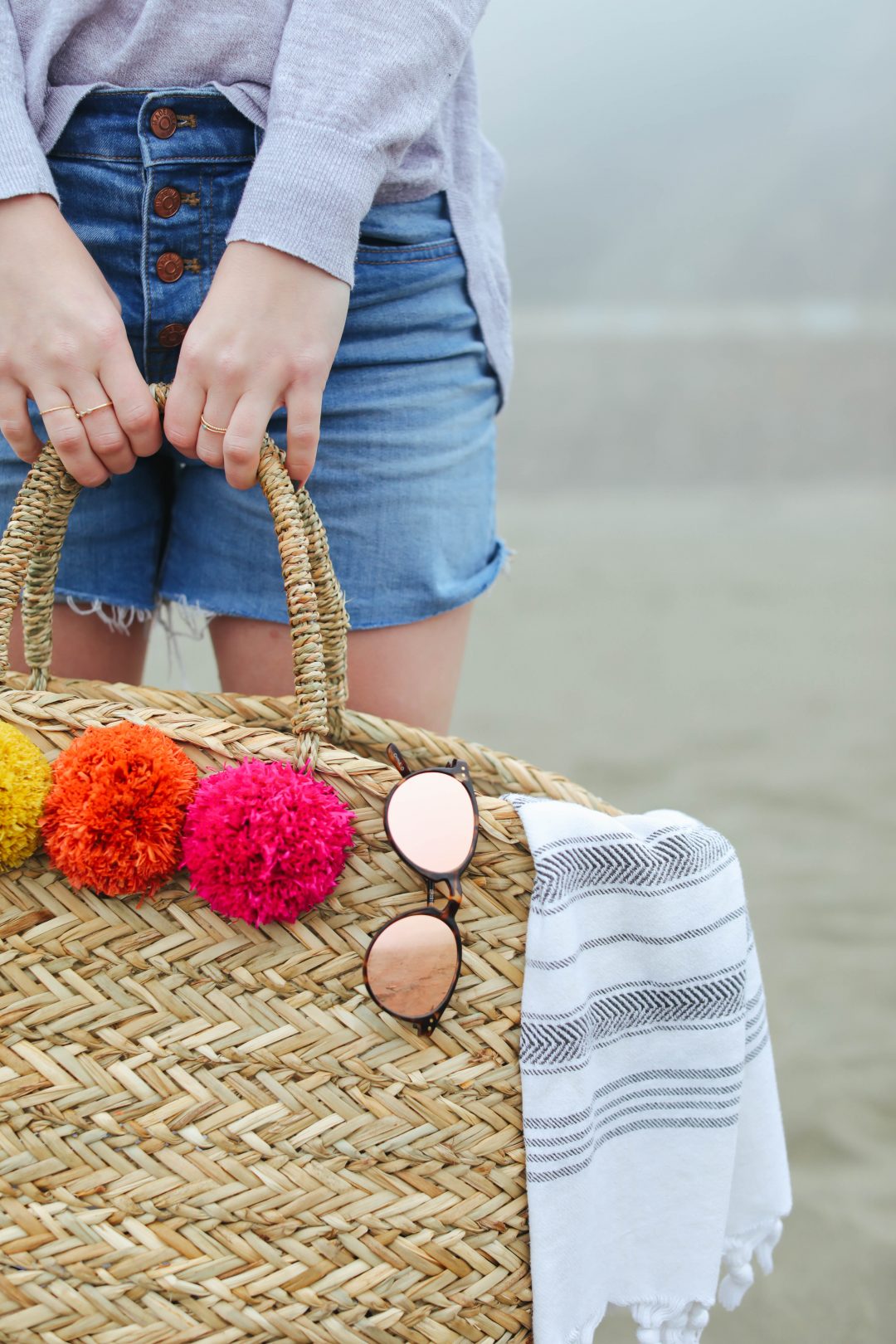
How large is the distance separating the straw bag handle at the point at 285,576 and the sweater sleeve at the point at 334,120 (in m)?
0.13

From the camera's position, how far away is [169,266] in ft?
2.54

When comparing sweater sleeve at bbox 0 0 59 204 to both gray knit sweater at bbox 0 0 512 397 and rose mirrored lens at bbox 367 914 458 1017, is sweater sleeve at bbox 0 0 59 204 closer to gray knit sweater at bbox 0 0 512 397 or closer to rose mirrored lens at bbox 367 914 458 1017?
gray knit sweater at bbox 0 0 512 397

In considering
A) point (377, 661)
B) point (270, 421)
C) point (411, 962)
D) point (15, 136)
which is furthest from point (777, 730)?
point (15, 136)

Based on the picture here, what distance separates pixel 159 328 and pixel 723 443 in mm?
6458

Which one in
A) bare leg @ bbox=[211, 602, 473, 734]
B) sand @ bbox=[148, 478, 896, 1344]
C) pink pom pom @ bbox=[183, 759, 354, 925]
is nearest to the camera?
pink pom pom @ bbox=[183, 759, 354, 925]

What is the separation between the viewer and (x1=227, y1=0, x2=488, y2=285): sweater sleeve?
68 cm

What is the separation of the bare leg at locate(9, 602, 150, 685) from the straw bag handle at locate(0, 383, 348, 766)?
5.4 inches

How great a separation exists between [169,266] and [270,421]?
0.13 meters

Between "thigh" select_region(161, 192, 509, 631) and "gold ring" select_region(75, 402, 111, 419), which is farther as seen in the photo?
"thigh" select_region(161, 192, 509, 631)

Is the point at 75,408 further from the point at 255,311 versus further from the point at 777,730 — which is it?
the point at 777,730

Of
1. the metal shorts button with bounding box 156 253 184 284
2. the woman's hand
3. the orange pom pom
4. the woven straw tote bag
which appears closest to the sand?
the woven straw tote bag

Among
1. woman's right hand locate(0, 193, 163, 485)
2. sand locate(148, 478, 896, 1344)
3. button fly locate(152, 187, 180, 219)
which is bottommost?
sand locate(148, 478, 896, 1344)

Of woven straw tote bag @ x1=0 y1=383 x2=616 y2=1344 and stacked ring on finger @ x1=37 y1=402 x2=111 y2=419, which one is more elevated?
stacked ring on finger @ x1=37 y1=402 x2=111 y2=419

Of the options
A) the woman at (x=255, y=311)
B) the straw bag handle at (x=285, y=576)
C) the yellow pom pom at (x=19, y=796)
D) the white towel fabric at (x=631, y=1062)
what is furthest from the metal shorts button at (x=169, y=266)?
the white towel fabric at (x=631, y=1062)
